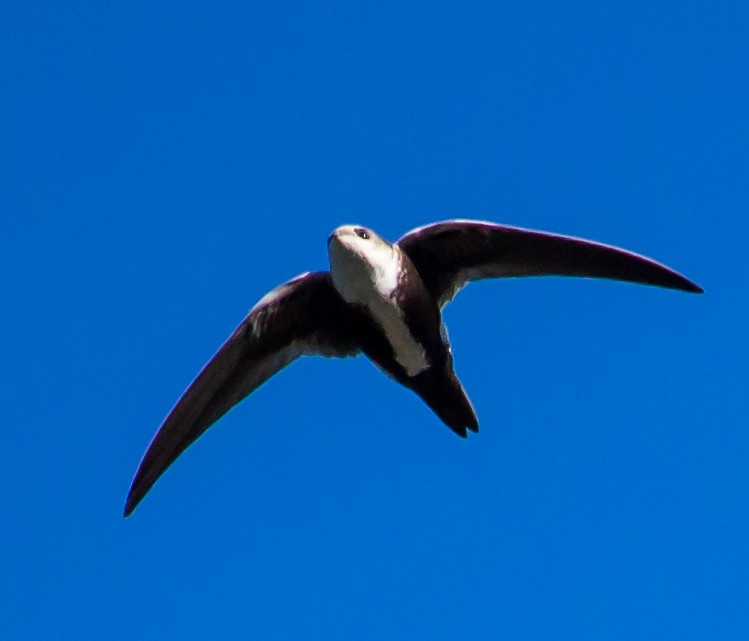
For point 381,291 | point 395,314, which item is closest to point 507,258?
point 395,314

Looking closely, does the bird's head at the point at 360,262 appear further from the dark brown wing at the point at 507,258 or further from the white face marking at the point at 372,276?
the dark brown wing at the point at 507,258

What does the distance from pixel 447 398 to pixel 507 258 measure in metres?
1.03

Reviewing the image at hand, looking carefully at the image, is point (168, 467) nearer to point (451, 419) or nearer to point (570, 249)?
point (451, 419)

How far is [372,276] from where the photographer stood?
1103cm

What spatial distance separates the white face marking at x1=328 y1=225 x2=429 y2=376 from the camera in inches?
433

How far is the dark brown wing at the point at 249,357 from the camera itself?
1179 centimetres

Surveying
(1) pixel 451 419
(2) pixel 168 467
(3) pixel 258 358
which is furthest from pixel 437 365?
(2) pixel 168 467

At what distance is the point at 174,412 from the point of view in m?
11.9

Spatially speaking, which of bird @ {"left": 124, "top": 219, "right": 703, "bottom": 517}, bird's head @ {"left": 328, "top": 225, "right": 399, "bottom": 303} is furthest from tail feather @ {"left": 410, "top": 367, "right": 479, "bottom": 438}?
bird's head @ {"left": 328, "top": 225, "right": 399, "bottom": 303}

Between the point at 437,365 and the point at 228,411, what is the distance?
1576 mm

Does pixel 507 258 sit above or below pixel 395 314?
above

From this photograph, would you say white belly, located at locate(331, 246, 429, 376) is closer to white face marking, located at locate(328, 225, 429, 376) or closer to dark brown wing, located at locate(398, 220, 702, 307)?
white face marking, located at locate(328, 225, 429, 376)

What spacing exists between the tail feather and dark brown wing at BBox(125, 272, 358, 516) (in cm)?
57

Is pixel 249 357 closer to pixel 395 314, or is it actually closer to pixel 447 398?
pixel 395 314
